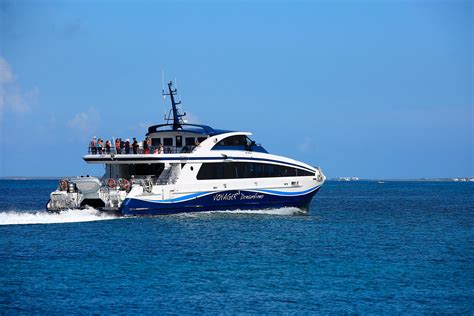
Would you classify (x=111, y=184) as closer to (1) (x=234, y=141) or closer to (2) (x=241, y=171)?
(2) (x=241, y=171)

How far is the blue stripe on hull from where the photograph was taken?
33375 millimetres

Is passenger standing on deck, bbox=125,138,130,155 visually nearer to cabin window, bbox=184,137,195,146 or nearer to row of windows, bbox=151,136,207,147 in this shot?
row of windows, bbox=151,136,207,147

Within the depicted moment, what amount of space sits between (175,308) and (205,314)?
90 cm

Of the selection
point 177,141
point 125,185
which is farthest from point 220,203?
point 125,185

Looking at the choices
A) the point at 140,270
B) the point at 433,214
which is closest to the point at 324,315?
the point at 140,270

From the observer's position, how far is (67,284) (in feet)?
68.3

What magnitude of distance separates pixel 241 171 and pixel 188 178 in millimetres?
3010

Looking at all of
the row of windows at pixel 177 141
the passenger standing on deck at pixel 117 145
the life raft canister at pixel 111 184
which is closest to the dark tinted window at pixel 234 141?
the row of windows at pixel 177 141

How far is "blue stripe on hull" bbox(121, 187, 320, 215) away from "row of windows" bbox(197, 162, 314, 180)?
2.65ft

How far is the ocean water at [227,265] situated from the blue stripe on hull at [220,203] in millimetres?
475

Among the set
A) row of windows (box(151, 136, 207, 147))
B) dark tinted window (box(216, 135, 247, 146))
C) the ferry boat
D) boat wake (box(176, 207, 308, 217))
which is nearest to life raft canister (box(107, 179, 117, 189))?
the ferry boat

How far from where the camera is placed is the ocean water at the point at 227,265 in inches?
742

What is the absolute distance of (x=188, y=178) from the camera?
114ft

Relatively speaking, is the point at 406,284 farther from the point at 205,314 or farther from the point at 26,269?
the point at 26,269
